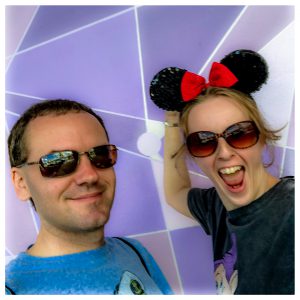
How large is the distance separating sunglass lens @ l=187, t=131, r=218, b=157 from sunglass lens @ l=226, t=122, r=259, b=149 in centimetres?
8

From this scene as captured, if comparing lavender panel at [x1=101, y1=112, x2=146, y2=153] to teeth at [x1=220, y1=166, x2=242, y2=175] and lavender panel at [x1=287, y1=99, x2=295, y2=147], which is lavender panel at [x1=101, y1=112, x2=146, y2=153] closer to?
teeth at [x1=220, y1=166, x2=242, y2=175]

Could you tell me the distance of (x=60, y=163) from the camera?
1.90m

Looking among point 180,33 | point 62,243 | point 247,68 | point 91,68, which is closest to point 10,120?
point 91,68

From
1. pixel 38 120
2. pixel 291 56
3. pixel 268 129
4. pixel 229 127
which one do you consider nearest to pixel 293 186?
pixel 268 129

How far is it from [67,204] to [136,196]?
51cm

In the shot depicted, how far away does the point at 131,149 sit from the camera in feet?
7.58

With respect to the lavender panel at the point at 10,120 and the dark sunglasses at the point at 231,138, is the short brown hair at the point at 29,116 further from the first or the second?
the dark sunglasses at the point at 231,138

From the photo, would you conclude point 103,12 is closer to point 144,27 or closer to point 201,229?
point 144,27

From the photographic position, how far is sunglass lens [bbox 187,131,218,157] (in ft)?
6.52

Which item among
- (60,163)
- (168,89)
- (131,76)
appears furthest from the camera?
(131,76)

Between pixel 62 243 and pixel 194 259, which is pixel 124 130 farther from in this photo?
pixel 194 259

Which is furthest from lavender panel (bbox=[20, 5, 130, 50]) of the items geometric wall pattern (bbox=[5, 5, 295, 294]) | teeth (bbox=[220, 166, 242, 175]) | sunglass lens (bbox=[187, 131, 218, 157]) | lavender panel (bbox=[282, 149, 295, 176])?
lavender panel (bbox=[282, 149, 295, 176])
